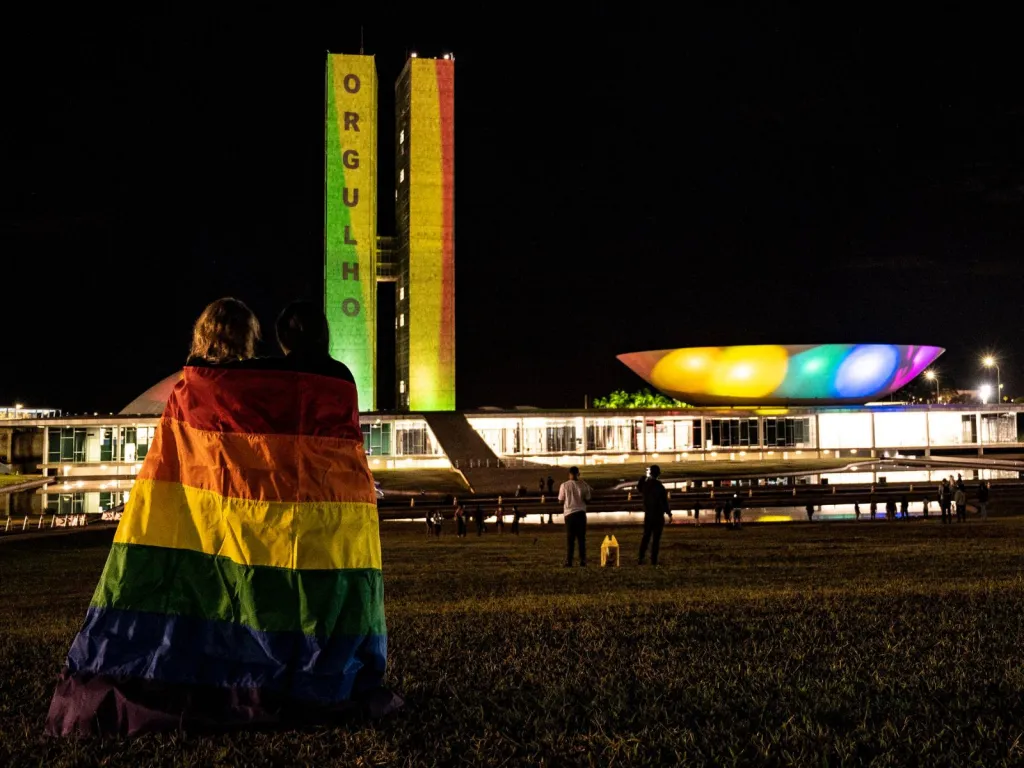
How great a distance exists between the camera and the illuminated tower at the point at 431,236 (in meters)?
64.1

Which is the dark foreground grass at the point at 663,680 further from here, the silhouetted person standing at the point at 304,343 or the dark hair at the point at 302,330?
the dark hair at the point at 302,330

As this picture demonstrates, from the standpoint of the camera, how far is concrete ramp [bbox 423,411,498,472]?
159 ft

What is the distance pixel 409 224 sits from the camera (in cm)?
6450

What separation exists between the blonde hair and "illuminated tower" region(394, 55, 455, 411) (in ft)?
196

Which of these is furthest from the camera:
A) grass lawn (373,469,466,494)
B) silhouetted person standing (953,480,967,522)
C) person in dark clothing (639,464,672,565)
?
grass lawn (373,469,466,494)

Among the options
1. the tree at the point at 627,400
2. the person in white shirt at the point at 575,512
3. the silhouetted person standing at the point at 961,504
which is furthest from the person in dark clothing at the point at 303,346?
the tree at the point at 627,400

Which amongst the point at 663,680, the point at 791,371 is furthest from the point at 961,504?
the point at 791,371

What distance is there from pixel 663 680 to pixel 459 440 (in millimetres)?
46764

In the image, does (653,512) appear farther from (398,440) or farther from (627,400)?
(627,400)

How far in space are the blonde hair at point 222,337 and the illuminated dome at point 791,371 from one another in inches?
2208

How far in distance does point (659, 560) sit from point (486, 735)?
35.2 feet

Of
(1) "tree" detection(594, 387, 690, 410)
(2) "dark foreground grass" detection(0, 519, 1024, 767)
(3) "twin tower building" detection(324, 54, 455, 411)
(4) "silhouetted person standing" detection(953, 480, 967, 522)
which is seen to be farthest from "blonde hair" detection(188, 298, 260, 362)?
(1) "tree" detection(594, 387, 690, 410)

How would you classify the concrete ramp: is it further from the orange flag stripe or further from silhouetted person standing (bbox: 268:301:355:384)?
the orange flag stripe

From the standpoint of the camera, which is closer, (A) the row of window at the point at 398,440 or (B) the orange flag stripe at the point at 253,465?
(B) the orange flag stripe at the point at 253,465
